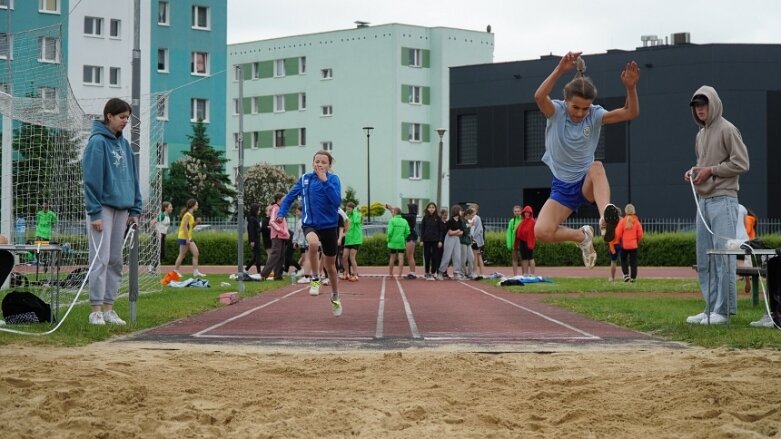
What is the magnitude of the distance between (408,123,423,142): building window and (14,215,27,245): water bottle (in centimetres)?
5439

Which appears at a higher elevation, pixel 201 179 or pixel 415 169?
pixel 415 169

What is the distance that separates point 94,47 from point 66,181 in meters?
42.4

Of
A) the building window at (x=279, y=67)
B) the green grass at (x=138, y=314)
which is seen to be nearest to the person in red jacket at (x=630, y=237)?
the green grass at (x=138, y=314)

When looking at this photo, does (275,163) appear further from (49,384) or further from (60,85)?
(49,384)

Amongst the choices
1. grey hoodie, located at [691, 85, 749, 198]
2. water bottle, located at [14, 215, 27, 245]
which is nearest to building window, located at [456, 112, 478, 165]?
water bottle, located at [14, 215, 27, 245]

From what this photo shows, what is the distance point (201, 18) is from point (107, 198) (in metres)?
52.6

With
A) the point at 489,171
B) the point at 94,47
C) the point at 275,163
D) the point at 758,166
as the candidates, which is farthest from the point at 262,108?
the point at 758,166

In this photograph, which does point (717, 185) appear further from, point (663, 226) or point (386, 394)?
point (663, 226)

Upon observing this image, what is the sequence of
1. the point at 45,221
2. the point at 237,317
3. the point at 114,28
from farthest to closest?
the point at 114,28, the point at 45,221, the point at 237,317

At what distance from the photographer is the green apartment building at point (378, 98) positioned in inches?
2773

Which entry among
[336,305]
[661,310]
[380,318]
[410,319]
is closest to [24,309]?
[336,305]

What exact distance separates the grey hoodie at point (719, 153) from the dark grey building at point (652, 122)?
32.2 meters

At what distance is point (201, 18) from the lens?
61.7 metres

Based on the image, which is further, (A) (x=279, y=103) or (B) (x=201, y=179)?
(A) (x=279, y=103)
